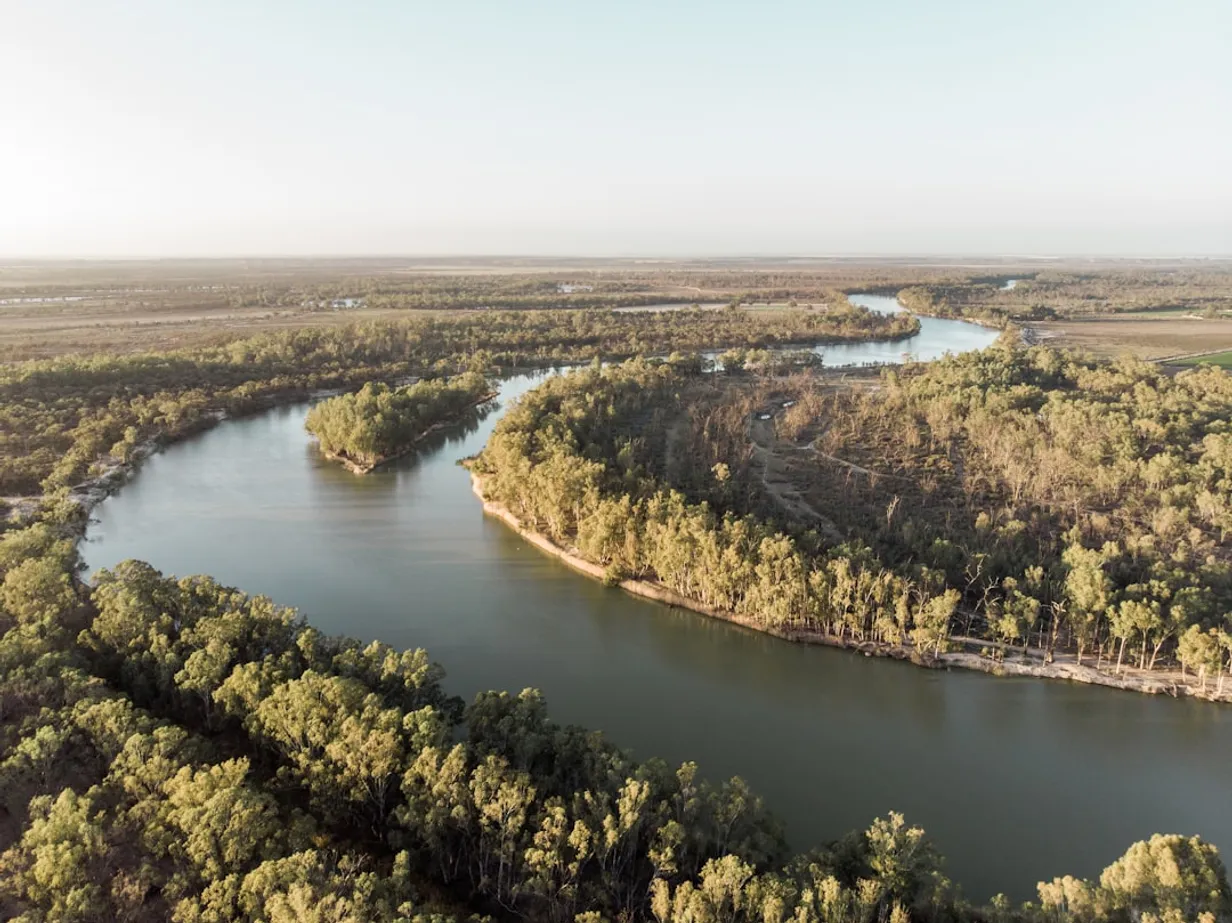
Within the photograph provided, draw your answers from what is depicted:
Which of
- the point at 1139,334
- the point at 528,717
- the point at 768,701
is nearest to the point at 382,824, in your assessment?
the point at 528,717

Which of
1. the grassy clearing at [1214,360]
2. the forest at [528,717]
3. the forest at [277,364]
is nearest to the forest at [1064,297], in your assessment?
the forest at [277,364]

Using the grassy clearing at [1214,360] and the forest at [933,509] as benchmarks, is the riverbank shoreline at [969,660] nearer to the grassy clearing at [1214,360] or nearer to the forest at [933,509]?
the forest at [933,509]

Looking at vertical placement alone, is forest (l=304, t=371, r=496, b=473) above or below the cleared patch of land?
below

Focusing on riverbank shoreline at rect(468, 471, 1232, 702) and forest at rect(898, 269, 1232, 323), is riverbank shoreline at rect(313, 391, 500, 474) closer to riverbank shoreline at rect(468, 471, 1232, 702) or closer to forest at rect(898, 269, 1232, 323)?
riverbank shoreline at rect(468, 471, 1232, 702)

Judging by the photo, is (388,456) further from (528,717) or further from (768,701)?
(528,717)

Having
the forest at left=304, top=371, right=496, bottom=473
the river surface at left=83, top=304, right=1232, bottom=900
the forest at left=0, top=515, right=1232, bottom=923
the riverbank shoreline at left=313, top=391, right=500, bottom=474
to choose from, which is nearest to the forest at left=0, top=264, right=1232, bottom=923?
the forest at left=0, top=515, right=1232, bottom=923

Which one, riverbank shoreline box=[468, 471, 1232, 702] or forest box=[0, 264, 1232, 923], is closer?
forest box=[0, 264, 1232, 923]
